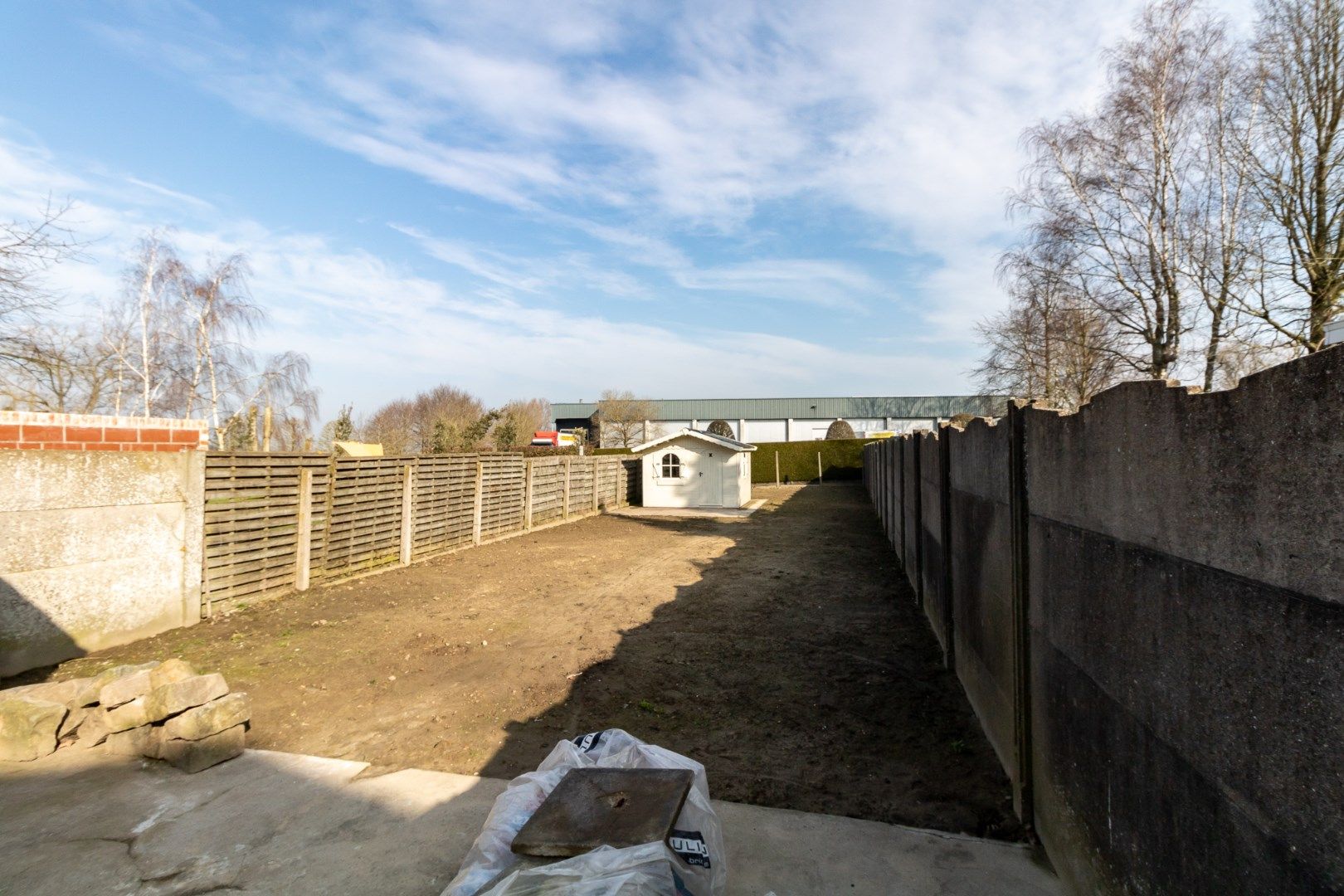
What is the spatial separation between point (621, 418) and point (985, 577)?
39.2 meters

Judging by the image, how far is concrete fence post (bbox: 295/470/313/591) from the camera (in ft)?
26.2

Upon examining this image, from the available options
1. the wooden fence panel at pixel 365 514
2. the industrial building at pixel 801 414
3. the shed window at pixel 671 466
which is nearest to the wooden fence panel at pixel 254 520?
the wooden fence panel at pixel 365 514

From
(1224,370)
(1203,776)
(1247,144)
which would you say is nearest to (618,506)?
(1224,370)

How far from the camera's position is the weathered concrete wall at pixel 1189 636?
43.4 inches

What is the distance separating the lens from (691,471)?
2167 cm

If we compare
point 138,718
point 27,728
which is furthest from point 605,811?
point 27,728

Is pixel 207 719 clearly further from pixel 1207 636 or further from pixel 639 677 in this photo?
pixel 1207 636

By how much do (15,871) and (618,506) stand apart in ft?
60.7

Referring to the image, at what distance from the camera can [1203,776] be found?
143 cm

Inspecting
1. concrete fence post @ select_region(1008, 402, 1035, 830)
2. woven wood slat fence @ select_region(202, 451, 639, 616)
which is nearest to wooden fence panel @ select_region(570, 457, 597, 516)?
woven wood slat fence @ select_region(202, 451, 639, 616)

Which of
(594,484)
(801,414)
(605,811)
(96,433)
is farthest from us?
(801,414)

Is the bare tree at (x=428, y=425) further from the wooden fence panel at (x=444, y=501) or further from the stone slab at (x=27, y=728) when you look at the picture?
the stone slab at (x=27, y=728)

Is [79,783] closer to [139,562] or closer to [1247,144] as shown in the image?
[139,562]

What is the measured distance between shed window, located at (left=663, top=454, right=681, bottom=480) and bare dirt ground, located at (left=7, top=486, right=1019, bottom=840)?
1219 cm
